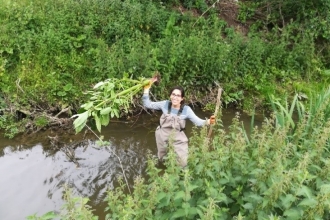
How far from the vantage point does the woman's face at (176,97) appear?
4936mm

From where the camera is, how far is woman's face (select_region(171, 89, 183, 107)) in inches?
194

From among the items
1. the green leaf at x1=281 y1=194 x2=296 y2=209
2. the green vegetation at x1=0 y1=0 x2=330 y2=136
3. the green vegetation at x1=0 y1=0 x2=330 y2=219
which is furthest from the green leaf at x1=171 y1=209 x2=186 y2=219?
the green vegetation at x1=0 y1=0 x2=330 y2=136

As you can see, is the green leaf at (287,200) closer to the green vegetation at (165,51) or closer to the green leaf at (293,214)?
the green leaf at (293,214)

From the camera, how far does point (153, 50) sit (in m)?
6.94

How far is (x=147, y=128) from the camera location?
6598 mm

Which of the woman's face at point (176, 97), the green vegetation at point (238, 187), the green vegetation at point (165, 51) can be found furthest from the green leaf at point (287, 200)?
the woman's face at point (176, 97)

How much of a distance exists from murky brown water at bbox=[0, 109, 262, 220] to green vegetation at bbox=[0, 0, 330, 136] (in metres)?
0.53

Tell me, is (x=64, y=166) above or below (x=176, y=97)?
below

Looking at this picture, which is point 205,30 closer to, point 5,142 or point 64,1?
point 64,1

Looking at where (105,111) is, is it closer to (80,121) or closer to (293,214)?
(80,121)

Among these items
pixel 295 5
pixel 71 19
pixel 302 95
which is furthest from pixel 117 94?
pixel 295 5

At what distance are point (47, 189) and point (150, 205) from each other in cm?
254

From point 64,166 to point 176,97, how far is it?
6.16 ft

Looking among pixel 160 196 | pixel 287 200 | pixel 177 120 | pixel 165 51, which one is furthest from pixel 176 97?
pixel 287 200
